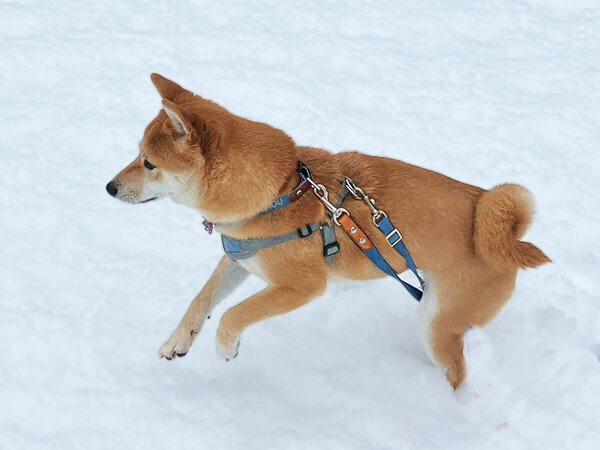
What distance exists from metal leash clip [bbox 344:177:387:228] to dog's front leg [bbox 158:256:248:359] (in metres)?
0.89

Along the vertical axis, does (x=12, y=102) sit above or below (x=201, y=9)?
below

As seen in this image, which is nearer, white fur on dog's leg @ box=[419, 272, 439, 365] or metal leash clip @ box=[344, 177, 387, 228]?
metal leash clip @ box=[344, 177, 387, 228]

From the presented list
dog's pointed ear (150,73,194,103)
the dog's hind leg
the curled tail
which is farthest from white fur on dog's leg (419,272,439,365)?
dog's pointed ear (150,73,194,103)

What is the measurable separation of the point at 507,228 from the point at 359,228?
2.33ft

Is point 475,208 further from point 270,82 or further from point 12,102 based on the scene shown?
point 12,102

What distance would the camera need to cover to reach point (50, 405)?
299cm

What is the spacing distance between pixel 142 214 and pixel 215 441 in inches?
77.2

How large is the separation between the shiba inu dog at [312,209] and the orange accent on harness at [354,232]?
0.05 m

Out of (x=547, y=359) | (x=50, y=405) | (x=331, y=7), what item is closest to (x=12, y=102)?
(x=50, y=405)

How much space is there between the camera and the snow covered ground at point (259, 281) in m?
3.09

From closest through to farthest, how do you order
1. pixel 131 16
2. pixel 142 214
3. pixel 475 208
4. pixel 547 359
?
pixel 475 208 < pixel 547 359 < pixel 142 214 < pixel 131 16

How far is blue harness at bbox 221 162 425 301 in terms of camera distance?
2.73 m

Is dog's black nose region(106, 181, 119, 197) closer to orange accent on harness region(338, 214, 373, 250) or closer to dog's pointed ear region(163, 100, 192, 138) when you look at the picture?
dog's pointed ear region(163, 100, 192, 138)

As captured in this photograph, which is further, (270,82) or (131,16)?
(131,16)
